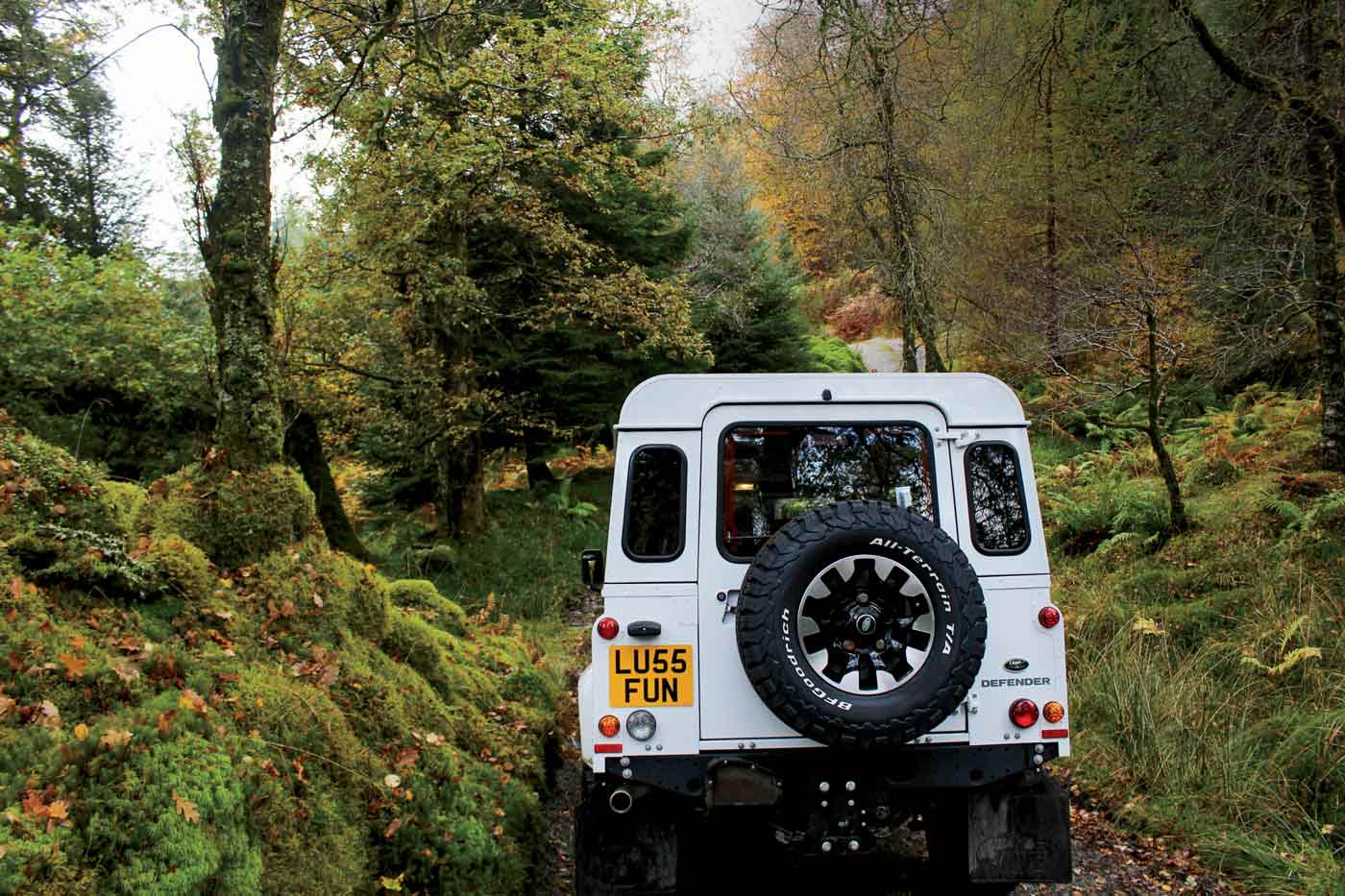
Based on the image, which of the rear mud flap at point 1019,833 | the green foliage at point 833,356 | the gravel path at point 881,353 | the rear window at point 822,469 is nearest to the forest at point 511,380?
the rear mud flap at point 1019,833

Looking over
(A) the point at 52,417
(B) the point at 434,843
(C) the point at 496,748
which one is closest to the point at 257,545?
(C) the point at 496,748

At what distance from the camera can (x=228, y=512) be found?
19.6 ft

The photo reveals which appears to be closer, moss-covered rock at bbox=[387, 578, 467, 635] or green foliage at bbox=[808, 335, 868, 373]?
moss-covered rock at bbox=[387, 578, 467, 635]

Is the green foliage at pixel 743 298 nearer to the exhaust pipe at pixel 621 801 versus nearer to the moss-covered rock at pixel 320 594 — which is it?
the moss-covered rock at pixel 320 594

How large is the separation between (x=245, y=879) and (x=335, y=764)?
1070 millimetres

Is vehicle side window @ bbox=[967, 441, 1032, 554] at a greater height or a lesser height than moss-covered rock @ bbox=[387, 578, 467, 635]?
greater

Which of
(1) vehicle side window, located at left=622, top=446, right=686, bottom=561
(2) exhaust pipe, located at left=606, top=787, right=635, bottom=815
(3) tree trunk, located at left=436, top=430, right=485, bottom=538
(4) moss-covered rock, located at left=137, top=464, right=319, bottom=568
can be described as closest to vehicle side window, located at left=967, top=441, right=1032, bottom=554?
(1) vehicle side window, located at left=622, top=446, right=686, bottom=561

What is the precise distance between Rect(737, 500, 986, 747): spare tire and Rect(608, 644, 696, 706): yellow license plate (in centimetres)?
47

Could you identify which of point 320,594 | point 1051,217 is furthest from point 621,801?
point 1051,217

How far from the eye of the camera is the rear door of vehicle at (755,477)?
4.53 metres

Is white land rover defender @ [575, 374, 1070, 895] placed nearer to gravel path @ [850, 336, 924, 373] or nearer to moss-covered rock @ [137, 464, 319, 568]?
moss-covered rock @ [137, 464, 319, 568]

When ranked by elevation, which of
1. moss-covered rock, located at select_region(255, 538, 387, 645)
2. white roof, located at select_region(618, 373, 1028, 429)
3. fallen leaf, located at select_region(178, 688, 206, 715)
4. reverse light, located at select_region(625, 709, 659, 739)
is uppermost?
white roof, located at select_region(618, 373, 1028, 429)

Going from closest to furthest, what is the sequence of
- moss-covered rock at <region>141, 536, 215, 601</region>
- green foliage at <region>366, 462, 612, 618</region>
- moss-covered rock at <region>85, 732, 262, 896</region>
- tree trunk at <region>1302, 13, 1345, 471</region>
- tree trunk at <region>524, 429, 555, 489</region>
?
moss-covered rock at <region>85, 732, 262, 896</region> → moss-covered rock at <region>141, 536, 215, 601</region> → tree trunk at <region>1302, 13, 1345, 471</region> → green foliage at <region>366, 462, 612, 618</region> → tree trunk at <region>524, 429, 555, 489</region>

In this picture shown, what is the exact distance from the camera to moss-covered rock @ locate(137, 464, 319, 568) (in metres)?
5.86
